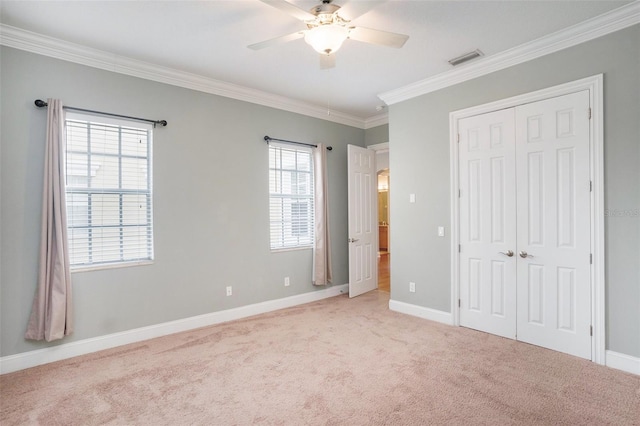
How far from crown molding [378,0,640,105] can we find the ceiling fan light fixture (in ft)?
6.20

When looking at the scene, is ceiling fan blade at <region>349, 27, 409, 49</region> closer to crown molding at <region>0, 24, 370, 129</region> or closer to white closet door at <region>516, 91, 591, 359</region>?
white closet door at <region>516, 91, 591, 359</region>

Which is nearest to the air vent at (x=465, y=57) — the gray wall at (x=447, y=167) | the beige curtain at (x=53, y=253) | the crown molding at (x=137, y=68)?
the gray wall at (x=447, y=167)

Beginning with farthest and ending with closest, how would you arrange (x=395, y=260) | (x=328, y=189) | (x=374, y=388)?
(x=328, y=189), (x=395, y=260), (x=374, y=388)

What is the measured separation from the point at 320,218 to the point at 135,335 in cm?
269

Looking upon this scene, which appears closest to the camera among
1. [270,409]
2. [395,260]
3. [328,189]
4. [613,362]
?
[270,409]

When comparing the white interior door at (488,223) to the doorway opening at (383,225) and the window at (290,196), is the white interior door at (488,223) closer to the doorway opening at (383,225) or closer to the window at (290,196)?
the window at (290,196)

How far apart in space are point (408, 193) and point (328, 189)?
1369mm

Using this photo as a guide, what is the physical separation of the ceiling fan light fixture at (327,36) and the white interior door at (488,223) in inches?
79.3

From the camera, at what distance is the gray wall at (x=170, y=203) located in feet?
9.03

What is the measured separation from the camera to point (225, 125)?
398 centimetres

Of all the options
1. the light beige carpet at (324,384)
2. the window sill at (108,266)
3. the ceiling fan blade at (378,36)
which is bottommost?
the light beige carpet at (324,384)

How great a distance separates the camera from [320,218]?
478 cm

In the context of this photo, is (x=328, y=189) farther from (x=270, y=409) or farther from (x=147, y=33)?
(x=270, y=409)

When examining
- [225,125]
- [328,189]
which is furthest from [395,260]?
[225,125]
